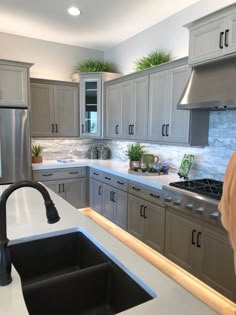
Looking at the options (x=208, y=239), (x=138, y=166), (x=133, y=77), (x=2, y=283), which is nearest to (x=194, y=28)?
(x=133, y=77)

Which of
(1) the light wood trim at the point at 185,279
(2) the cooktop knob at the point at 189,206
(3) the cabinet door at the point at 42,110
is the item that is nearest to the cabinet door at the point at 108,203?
(1) the light wood trim at the point at 185,279

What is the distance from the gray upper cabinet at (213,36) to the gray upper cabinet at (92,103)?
210 centimetres

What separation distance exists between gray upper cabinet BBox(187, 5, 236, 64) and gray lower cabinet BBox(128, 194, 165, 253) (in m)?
1.66

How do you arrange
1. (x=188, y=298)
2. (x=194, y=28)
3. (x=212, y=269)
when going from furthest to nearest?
(x=194, y=28)
(x=212, y=269)
(x=188, y=298)

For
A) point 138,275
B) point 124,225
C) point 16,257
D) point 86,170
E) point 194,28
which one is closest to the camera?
point 138,275

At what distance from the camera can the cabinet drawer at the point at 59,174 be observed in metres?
4.01

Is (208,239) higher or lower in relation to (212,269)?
higher

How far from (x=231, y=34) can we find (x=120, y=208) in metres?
2.50

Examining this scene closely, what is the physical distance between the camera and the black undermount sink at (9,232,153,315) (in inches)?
40.5

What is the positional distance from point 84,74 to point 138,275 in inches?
158

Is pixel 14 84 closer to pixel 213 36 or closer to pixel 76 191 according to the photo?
pixel 76 191

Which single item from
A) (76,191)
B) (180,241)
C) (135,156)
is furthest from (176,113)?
(76,191)

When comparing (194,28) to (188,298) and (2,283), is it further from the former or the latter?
(2,283)

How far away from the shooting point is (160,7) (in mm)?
3236
